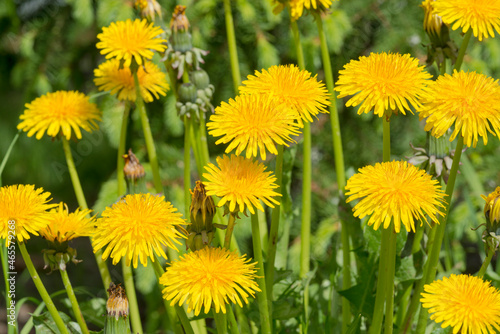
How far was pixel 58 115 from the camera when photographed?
28.7 inches

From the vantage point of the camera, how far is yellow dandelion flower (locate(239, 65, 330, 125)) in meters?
0.54

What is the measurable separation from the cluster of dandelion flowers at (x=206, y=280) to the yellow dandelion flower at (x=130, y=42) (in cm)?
27

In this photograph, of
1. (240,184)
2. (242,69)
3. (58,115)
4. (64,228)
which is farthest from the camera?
(242,69)

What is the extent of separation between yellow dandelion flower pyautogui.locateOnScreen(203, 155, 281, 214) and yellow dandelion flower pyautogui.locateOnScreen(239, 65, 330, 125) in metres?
0.07

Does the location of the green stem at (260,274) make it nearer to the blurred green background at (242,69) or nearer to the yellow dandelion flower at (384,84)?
the yellow dandelion flower at (384,84)

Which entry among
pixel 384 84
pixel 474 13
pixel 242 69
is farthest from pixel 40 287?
pixel 242 69

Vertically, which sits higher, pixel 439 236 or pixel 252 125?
pixel 252 125

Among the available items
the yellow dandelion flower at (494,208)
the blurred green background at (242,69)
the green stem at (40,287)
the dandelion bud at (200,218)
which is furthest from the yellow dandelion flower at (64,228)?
the blurred green background at (242,69)

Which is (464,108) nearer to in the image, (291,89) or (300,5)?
(291,89)

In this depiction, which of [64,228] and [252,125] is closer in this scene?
[252,125]

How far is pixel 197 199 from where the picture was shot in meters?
0.52

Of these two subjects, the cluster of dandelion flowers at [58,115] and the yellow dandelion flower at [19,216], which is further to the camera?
the cluster of dandelion flowers at [58,115]

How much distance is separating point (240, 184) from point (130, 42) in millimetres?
272

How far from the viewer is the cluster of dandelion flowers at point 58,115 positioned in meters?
0.72
